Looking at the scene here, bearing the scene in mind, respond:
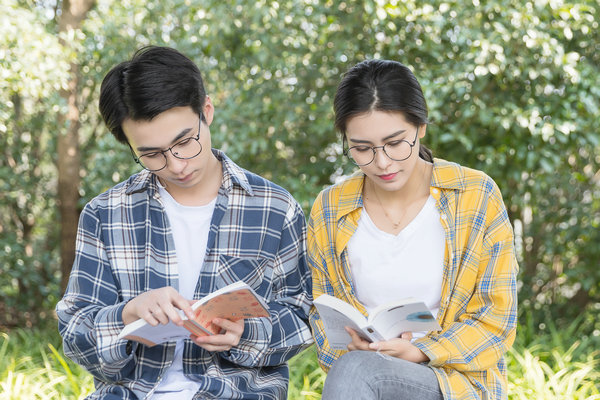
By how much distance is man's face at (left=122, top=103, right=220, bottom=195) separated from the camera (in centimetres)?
217

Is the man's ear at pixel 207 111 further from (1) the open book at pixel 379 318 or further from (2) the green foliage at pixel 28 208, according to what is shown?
(2) the green foliage at pixel 28 208

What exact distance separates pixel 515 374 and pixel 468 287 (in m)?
1.73

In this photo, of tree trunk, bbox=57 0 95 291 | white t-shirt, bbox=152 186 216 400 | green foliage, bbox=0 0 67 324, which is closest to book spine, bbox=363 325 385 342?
white t-shirt, bbox=152 186 216 400

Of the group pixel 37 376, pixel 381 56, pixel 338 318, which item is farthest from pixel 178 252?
pixel 381 56

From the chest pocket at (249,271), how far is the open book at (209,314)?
8.5 inches

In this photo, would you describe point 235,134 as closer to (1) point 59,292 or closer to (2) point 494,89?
(2) point 494,89

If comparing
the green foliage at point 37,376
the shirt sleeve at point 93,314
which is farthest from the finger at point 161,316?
the green foliage at point 37,376

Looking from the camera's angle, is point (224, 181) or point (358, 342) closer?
point (358, 342)

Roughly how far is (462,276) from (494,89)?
2258mm

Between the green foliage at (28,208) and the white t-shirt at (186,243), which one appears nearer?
the white t-shirt at (186,243)

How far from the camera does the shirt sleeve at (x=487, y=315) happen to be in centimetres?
212

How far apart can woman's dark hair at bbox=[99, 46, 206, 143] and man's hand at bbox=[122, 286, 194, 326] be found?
1.87ft

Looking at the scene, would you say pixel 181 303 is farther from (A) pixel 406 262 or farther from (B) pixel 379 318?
(A) pixel 406 262

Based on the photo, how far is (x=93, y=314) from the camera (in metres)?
2.21
